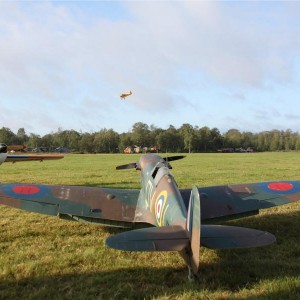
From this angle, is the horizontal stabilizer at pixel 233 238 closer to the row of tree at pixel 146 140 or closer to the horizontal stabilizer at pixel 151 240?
the horizontal stabilizer at pixel 151 240

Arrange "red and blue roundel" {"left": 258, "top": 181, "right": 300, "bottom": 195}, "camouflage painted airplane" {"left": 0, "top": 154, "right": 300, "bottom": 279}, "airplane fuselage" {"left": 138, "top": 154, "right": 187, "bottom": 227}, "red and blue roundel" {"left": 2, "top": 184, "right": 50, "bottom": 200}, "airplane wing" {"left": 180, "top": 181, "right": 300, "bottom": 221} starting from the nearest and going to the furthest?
"airplane fuselage" {"left": 138, "top": 154, "right": 187, "bottom": 227}, "camouflage painted airplane" {"left": 0, "top": 154, "right": 300, "bottom": 279}, "airplane wing" {"left": 180, "top": 181, "right": 300, "bottom": 221}, "red and blue roundel" {"left": 2, "top": 184, "right": 50, "bottom": 200}, "red and blue roundel" {"left": 258, "top": 181, "right": 300, "bottom": 195}

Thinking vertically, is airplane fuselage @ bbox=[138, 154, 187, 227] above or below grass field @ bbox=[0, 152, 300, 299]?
above

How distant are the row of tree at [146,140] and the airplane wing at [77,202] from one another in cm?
9759

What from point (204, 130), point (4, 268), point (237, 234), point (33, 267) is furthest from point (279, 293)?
point (204, 130)

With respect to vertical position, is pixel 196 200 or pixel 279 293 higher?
pixel 196 200

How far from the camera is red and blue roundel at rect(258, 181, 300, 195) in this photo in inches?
284

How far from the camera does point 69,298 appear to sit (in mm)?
4055

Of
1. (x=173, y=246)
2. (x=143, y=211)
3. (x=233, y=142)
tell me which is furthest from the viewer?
(x=233, y=142)

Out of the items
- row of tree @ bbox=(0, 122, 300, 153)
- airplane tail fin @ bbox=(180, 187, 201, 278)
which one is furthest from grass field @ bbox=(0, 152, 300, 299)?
row of tree @ bbox=(0, 122, 300, 153)

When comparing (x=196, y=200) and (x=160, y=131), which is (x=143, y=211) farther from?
(x=160, y=131)

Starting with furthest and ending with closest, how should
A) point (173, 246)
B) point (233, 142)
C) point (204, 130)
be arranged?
point (233, 142)
point (204, 130)
point (173, 246)

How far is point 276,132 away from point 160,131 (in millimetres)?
63129

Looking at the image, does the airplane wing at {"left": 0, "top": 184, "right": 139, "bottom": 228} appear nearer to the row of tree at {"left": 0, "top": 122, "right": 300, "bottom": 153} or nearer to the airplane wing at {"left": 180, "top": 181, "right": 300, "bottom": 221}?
the airplane wing at {"left": 180, "top": 181, "right": 300, "bottom": 221}

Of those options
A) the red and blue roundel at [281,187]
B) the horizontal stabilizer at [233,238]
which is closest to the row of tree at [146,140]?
the red and blue roundel at [281,187]
